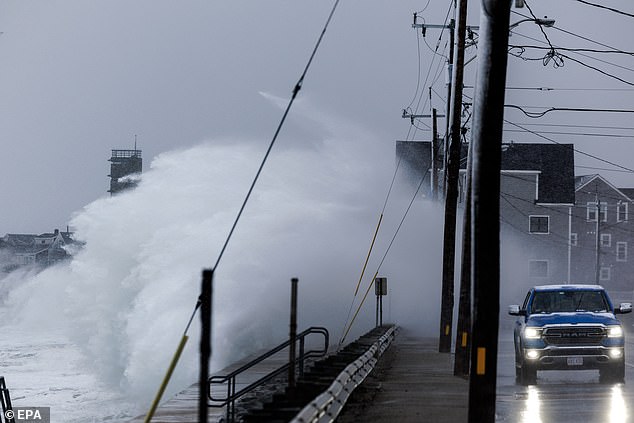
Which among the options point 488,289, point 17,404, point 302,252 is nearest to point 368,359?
point 488,289

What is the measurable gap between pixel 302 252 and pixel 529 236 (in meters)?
48.3

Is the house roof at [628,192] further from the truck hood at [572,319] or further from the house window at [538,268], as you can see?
the truck hood at [572,319]

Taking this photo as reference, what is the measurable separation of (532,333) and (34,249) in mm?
176321

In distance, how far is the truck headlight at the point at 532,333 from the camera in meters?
25.7

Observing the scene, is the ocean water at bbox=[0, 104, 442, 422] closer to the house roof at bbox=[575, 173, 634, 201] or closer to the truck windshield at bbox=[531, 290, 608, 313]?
the truck windshield at bbox=[531, 290, 608, 313]

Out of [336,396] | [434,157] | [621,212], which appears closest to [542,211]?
[621,212]

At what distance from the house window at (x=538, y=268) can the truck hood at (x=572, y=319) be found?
7558 cm

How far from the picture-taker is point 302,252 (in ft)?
182

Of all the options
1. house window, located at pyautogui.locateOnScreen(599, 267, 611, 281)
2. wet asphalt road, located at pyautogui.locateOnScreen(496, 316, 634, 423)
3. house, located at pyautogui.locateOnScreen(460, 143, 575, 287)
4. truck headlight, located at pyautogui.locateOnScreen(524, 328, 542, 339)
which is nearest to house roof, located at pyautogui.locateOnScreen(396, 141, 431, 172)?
house, located at pyautogui.locateOnScreen(460, 143, 575, 287)

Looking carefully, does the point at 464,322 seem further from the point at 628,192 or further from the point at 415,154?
the point at 628,192

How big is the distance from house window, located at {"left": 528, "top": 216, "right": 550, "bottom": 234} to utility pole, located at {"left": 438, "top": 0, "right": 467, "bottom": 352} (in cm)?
6397

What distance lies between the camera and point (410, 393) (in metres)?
23.0

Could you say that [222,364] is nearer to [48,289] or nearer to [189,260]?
[189,260]

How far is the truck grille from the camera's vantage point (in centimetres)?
2555
